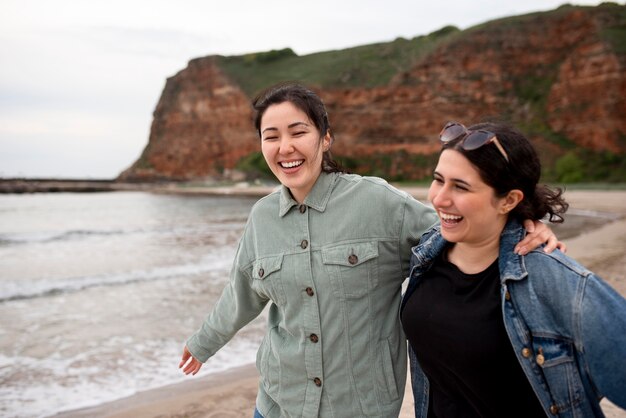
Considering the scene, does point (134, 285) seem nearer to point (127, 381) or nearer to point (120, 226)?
point (127, 381)

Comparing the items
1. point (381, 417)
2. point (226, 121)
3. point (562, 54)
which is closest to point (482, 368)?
point (381, 417)

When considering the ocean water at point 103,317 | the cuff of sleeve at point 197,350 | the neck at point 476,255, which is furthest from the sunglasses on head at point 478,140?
the ocean water at point 103,317

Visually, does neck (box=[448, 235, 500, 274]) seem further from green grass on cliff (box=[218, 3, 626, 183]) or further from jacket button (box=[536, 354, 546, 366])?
green grass on cliff (box=[218, 3, 626, 183])

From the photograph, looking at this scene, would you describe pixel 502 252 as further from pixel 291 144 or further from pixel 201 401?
pixel 201 401

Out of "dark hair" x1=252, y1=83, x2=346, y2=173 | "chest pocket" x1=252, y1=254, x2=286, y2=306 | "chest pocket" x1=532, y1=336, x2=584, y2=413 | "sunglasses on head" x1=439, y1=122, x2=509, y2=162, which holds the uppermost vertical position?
"dark hair" x1=252, y1=83, x2=346, y2=173

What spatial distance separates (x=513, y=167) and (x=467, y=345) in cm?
61

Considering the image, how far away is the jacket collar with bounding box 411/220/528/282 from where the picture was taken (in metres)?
1.53

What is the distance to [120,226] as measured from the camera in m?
21.7

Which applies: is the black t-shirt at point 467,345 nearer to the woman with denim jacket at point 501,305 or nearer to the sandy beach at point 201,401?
the woman with denim jacket at point 501,305

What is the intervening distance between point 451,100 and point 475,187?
4702 cm

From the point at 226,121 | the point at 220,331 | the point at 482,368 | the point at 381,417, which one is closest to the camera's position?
the point at 482,368

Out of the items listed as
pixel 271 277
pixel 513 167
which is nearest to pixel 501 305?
pixel 513 167

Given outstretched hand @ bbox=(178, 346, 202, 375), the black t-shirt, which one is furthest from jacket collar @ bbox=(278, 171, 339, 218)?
outstretched hand @ bbox=(178, 346, 202, 375)

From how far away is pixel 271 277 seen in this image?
2023mm
